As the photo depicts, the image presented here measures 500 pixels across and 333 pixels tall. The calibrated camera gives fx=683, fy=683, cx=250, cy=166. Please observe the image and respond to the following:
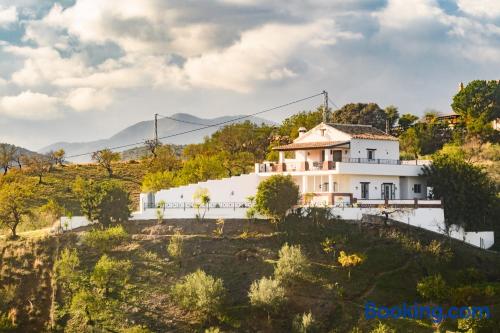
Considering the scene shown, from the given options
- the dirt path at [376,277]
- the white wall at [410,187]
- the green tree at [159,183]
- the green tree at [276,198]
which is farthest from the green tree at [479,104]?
the dirt path at [376,277]

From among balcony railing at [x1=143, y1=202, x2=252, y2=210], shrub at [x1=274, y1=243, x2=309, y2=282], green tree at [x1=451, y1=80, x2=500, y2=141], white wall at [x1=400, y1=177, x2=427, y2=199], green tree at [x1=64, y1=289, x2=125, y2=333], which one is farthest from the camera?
green tree at [x1=451, y1=80, x2=500, y2=141]

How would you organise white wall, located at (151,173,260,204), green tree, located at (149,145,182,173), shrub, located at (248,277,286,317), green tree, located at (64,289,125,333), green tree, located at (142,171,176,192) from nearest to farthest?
shrub, located at (248,277,286,317) → green tree, located at (64,289,125,333) → white wall, located at (151,173,260,204) → green tree, located at (142,171,176,192) → green tree, located at (149,145,182,173)

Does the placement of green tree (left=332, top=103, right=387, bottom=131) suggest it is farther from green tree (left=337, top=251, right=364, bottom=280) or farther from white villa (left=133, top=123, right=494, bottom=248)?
green tree (left=337, top=251, right=364, bottom=280)

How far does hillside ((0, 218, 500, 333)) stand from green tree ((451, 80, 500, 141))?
128 ft

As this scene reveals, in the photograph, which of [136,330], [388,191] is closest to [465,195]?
[388,191]

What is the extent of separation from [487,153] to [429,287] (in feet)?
148

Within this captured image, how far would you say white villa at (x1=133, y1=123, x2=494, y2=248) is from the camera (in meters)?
50.9

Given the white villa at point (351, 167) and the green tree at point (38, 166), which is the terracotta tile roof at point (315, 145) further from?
the green tree at point (38, 166)

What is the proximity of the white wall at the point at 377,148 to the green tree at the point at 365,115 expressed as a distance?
29.6 metres

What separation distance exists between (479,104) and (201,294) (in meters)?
60.3

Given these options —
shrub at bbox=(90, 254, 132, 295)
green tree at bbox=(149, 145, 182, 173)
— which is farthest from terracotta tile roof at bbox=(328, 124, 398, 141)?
green tree at bbox=(149, 145, 182, 173)

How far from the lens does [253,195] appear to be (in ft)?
181

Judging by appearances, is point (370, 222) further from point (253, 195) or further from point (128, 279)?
point (128, 279)

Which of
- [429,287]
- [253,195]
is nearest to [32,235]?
[253,195]
